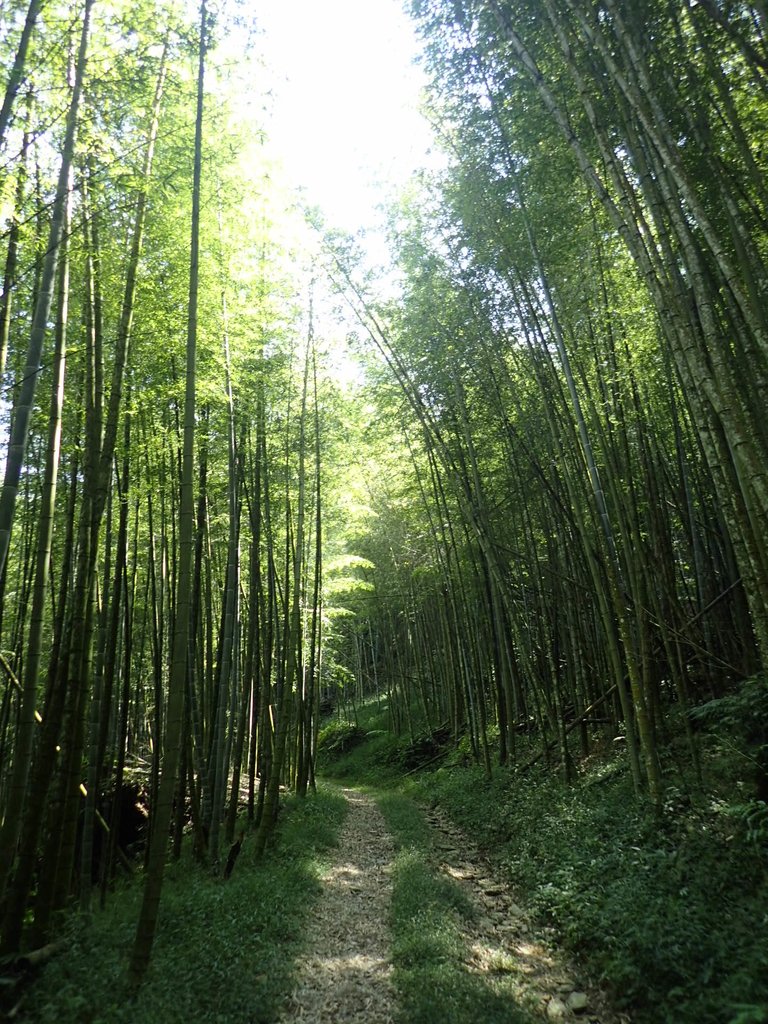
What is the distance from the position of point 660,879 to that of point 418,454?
5.96 m

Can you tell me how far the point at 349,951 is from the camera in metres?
3.57

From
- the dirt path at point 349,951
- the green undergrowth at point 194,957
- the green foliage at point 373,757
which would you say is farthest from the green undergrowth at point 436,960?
the green foliage at point 373,757

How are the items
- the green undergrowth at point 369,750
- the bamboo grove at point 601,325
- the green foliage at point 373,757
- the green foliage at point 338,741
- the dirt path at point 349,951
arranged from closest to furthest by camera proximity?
the dirt path at point 349,951 → the bamboo grove at point 601,325 → the green undergrowth at point 369,750 → the green foliage at point 373,757 → the green foliage at point 338,741

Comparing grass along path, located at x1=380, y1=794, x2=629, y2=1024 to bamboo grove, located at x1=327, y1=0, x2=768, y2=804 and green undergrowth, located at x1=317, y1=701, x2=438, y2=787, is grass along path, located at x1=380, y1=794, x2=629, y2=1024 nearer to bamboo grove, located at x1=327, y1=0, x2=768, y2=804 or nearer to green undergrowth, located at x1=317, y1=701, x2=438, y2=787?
bamboo grove, located at x1=327, y1=0, x2=768, y2=804

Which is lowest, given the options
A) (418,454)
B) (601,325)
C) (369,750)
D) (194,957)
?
(194,957)

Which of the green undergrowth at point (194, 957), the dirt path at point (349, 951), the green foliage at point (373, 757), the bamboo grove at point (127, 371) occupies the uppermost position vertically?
the bamboo grove at point (127, 371)

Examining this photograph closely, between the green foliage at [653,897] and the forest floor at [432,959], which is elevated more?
the green foliage at [653,897]

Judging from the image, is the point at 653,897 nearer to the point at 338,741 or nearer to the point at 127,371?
the point at 127,371

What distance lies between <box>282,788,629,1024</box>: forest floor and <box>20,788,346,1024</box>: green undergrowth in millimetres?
187

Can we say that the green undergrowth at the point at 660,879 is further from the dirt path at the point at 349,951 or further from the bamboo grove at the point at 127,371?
the bamboo grove at the point at 127,371

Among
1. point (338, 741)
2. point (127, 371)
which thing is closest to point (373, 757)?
point (338, 741)

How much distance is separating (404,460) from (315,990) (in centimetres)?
764

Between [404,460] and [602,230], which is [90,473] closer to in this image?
[602,230]

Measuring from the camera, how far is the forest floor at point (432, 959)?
2.74m
